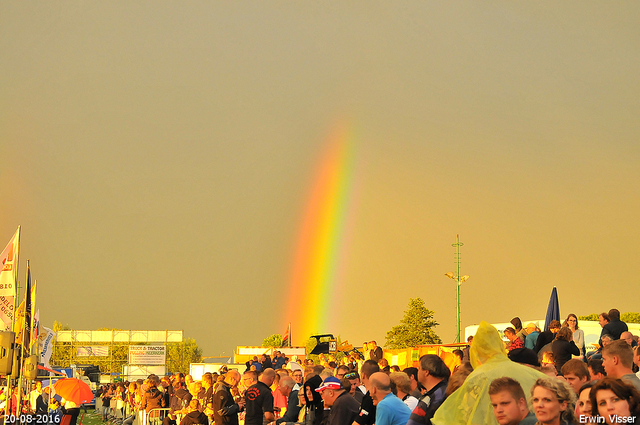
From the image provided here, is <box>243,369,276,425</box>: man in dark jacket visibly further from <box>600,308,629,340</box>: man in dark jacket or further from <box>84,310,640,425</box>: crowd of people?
<box>600,308,629,340</box>: man in dark jacket

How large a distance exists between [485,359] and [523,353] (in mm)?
3249

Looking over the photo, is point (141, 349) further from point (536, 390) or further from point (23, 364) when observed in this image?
point (536, 390)

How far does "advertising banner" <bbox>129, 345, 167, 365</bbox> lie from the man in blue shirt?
246 ft

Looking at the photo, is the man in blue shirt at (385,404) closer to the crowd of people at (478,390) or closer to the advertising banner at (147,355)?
the crowd of people at (478,390)

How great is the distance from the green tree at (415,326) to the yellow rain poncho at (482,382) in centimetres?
6891

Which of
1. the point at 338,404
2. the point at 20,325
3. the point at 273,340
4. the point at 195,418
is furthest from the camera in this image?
the point at 273,340

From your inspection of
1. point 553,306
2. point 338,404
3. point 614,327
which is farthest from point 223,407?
point 553,306

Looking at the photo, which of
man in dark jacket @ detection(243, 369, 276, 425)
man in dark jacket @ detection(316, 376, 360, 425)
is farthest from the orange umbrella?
man in dark jacket @ detection(316, 376, 360, 425)

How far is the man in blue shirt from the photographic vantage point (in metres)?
7.76


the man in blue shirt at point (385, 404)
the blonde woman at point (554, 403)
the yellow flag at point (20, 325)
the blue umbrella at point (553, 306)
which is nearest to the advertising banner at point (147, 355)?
the yellow flag at point (20, 325)

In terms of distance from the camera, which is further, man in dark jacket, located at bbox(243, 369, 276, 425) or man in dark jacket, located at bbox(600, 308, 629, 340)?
man in dark jacket, located at bbox(600, 308, 629, 340)

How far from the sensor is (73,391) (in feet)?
66.4

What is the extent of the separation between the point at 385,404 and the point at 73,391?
14902mm

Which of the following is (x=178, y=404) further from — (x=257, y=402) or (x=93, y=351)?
(x=93, y=351)
